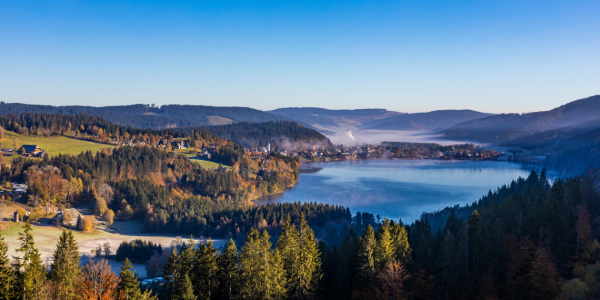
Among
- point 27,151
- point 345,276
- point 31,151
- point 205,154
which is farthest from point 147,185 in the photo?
point 345,276

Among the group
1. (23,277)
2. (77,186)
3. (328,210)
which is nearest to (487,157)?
(328,210)

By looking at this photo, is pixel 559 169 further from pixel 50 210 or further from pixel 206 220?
pixel 50 210

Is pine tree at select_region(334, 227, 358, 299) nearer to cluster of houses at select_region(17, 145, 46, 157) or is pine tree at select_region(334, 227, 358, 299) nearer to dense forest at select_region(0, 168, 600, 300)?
dense forest at select_region(0, 168, 600, 300)

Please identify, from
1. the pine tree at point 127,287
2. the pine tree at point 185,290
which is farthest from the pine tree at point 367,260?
the pine tree at point 127,287

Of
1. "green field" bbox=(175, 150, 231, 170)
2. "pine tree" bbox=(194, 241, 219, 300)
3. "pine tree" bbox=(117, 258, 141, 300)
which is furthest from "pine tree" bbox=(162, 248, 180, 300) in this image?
"green field" bbox=(175, 150, 231, 170)

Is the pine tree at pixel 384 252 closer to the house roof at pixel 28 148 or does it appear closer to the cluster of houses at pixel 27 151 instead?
the cluster of houses at pixel 27 151
